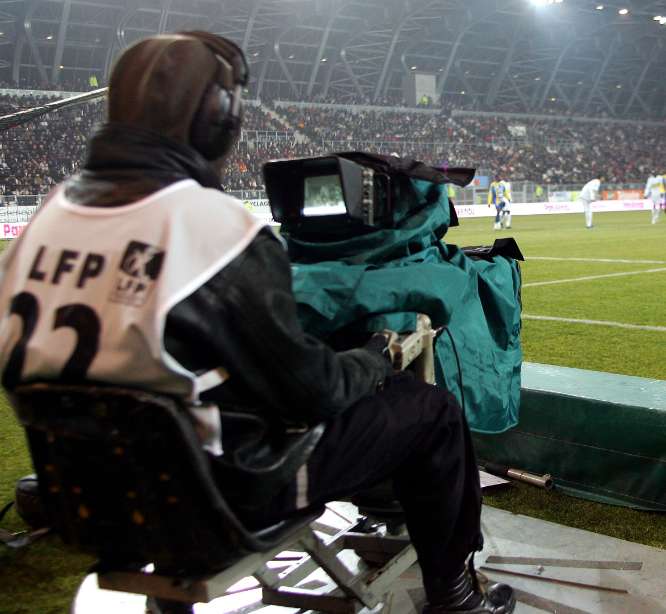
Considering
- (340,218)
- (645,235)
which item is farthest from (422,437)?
(645,235)

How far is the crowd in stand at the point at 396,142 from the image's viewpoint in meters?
25.1

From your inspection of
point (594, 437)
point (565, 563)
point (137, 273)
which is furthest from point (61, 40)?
point (137, 273)

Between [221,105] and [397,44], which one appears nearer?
[221,105]

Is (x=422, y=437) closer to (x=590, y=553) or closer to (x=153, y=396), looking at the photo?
(x=153, y=396)

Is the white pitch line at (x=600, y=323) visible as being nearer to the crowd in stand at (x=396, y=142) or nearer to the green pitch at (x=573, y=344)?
the green pitch at (x=573, y=344)

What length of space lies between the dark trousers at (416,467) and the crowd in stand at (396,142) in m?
23.7

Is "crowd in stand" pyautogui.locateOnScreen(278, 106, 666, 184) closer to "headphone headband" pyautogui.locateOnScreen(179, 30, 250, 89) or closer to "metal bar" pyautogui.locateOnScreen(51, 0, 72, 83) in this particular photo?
"metal bar" pyautogui.locateOnScreen(51, 0, 72, 83)

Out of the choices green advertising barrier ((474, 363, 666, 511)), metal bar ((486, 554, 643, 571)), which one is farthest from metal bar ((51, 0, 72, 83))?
metal bar ((486, 554, 643, 571))

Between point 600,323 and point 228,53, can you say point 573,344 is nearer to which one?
point 600,323

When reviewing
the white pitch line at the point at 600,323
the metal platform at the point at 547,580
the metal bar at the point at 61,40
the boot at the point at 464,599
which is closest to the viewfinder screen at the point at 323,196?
the boot at the point at 464,599

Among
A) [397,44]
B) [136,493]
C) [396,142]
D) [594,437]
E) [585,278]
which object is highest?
[136,493]

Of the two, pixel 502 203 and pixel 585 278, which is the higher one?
pixel 585 278

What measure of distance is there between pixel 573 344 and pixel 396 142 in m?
31.7

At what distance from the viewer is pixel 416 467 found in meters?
1.72
